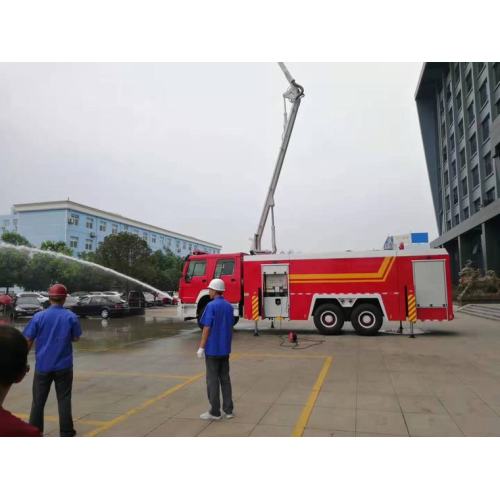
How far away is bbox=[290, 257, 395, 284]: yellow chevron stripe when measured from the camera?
12531 mm

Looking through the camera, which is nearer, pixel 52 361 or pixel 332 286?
pixel 52 361

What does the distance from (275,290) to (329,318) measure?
82.6 inches

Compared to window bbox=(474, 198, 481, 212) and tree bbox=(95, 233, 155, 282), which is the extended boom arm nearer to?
tree bbox=(95, 233, 155, 282)

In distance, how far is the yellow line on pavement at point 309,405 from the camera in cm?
457

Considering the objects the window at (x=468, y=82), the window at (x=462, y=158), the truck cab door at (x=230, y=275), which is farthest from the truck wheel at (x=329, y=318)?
the window at (x=462, y=158)

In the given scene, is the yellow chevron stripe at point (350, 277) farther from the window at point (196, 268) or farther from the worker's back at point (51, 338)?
the worker's back at point (51, 338)

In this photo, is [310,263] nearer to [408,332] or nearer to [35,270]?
[408,332]

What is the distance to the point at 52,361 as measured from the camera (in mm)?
4367

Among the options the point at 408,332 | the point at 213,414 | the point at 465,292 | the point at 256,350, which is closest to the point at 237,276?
the point at 256,350

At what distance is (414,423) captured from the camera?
4.75 m

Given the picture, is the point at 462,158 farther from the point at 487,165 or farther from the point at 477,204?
the point at 487,165

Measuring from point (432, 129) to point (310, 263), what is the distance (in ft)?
178

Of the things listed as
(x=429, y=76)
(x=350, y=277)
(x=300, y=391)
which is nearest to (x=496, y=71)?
(x=429, y=76)

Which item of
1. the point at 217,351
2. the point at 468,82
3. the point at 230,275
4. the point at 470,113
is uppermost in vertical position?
the point at 468,82
